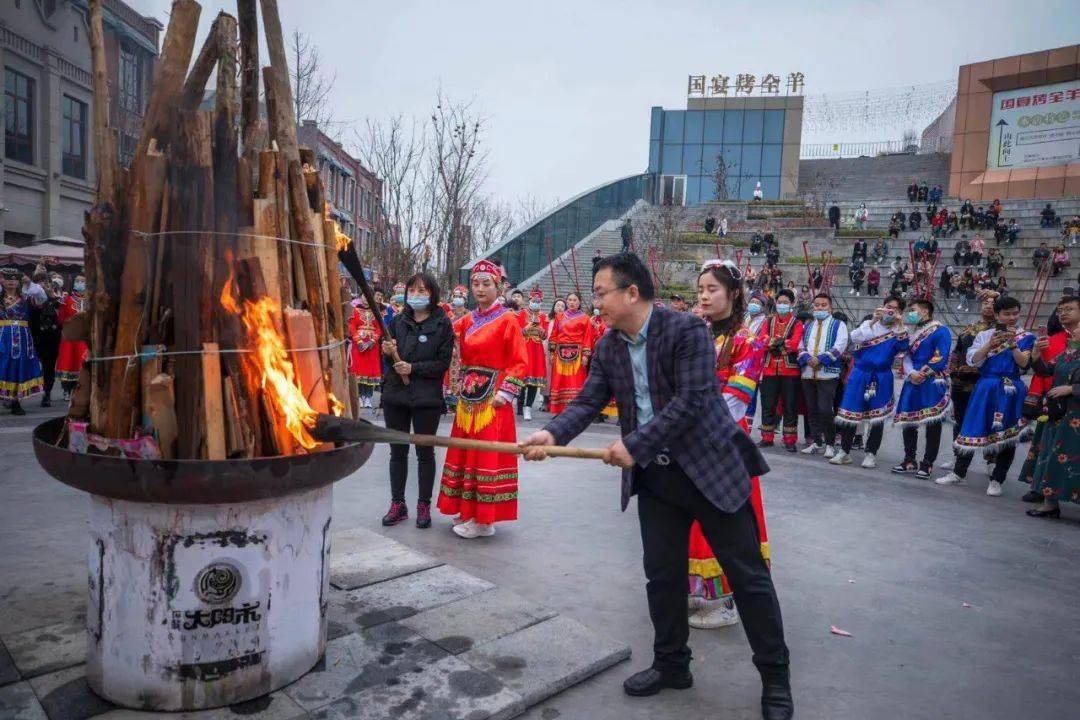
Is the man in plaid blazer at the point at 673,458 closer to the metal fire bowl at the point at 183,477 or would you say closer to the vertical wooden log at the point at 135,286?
the metal fire bowl at the point at 183,477

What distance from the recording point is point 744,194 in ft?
163

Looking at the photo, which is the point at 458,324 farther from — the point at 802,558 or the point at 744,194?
the point at 744,194

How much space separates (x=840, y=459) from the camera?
8.69 metres

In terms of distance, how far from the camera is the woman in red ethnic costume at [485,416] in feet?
17.2

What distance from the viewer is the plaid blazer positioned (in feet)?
9.48

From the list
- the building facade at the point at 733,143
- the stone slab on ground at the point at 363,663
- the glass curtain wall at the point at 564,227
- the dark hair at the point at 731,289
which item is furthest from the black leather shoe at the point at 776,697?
the building facade at the point at 733,143

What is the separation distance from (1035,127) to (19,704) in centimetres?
4047

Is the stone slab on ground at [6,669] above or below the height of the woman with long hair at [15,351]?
below

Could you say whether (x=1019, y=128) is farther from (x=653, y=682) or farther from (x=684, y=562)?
(x=653, y=682)

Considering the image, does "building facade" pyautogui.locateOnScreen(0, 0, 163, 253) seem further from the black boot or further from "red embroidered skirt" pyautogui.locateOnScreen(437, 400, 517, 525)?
the black boot

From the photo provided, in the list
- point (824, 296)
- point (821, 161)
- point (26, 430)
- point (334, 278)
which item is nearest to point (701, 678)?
point (334, 278)

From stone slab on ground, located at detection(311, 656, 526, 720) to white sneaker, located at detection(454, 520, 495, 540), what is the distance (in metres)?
2.13

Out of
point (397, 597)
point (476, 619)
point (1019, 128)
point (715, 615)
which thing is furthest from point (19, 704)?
point (1019, 128)

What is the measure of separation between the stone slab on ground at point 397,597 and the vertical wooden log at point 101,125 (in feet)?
7.19
